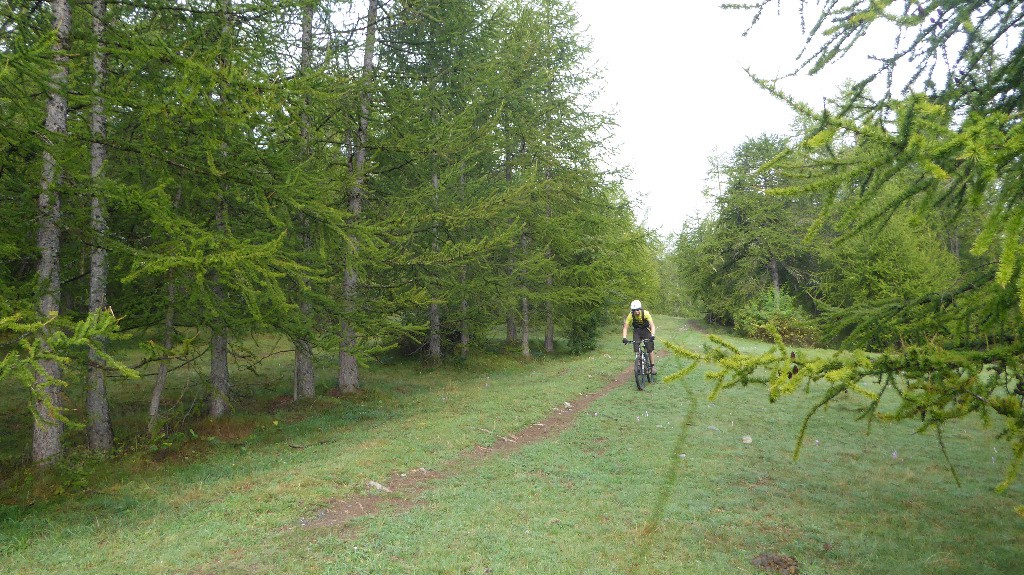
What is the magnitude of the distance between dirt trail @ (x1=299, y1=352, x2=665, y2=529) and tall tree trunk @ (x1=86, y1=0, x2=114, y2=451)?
3715 mm

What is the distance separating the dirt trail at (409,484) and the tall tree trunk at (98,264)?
12.2ft

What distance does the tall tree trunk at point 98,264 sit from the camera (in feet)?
23.7

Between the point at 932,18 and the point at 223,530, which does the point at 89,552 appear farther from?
the point at 932,18

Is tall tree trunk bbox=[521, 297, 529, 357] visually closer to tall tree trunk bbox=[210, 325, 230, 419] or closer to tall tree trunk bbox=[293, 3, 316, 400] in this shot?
tall tree trunk bbox=[293, 3, 316, 400]

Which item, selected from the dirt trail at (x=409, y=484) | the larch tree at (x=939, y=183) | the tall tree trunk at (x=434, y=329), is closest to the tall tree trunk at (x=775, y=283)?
the tall tree trunk at (x=434, y=329)

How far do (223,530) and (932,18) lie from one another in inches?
324

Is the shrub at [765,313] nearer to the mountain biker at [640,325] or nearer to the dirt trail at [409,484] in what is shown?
the mountain biker at [640,325]

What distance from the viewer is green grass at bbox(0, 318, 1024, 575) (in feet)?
16.3

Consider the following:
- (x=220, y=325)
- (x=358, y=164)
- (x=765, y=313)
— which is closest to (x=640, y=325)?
(x=358, y=164)

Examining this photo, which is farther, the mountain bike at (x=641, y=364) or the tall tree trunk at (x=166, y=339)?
the mountain bike at (x=641, y=364)

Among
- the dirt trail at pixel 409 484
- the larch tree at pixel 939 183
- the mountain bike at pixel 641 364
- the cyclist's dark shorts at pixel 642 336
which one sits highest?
the larch tree at pixel 939 183

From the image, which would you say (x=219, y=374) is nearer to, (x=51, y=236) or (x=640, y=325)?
(x=51, y=236)

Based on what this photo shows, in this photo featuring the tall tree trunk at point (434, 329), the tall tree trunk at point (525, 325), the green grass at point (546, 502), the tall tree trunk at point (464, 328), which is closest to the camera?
the green grass at point (546, 502)

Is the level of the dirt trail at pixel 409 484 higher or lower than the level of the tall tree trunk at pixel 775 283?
lower
